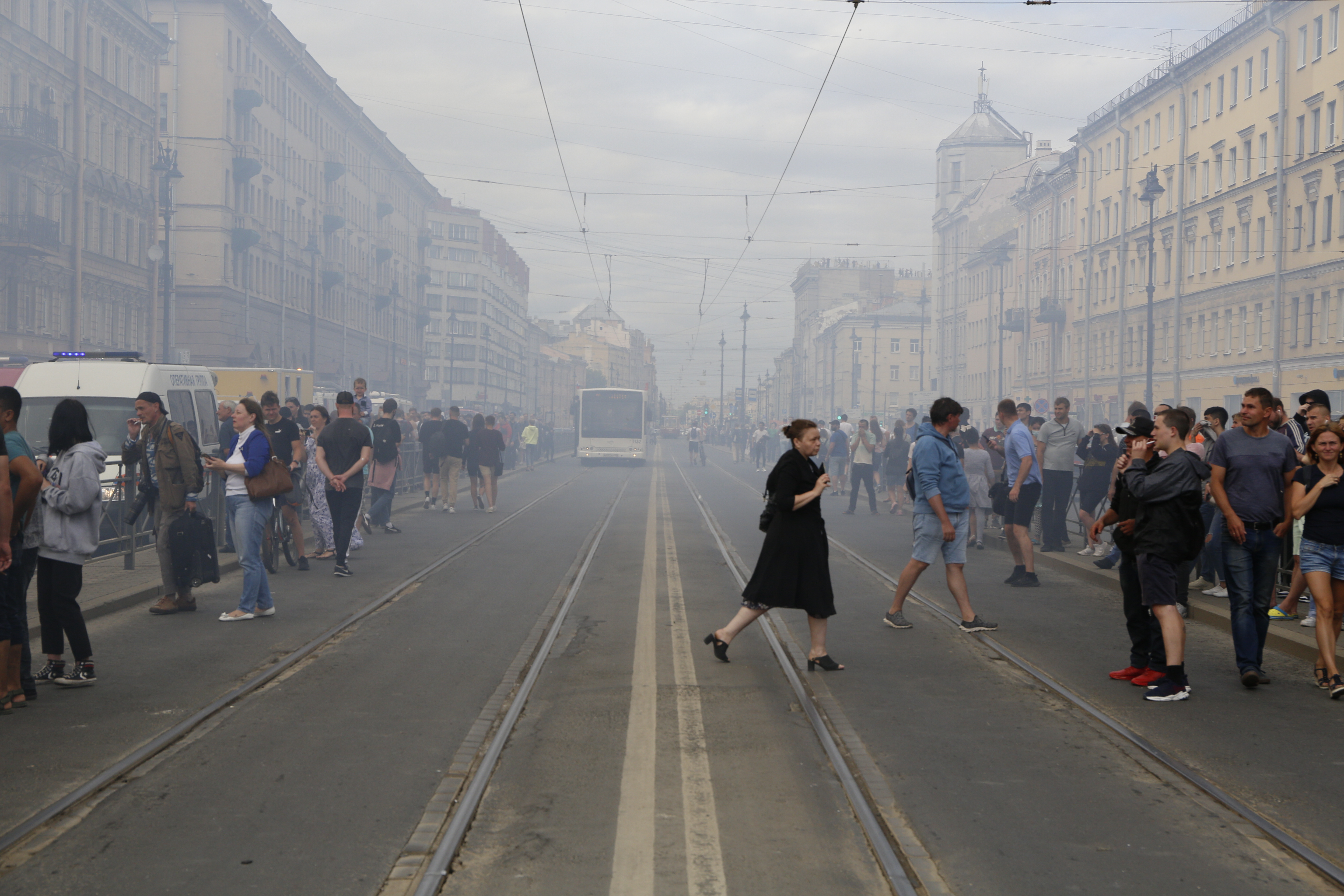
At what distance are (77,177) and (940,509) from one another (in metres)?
38.3

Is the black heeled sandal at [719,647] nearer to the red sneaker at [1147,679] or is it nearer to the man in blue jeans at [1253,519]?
the red sneaker at [1147,679]

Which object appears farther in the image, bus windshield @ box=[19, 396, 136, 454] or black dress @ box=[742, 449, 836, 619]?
bus windshield @ box=[19, 396, 136, 454]

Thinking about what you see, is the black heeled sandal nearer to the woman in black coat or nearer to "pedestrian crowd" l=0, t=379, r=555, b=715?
the woman in black coat

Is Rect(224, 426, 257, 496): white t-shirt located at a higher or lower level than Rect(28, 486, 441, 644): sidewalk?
higher

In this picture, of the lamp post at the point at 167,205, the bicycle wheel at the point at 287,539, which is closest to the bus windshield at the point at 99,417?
the bicycle wheel at the point at 287,539

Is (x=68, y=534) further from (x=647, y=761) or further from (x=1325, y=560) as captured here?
(x=1325, y=560)

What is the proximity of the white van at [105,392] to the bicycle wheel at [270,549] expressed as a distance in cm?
217

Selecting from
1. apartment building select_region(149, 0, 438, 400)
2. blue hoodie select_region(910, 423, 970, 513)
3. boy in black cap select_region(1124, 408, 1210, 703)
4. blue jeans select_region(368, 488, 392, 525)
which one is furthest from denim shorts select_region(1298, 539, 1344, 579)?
apartment building select_region(149, 0, 438, 400)

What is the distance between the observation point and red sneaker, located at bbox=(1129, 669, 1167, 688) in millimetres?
7773

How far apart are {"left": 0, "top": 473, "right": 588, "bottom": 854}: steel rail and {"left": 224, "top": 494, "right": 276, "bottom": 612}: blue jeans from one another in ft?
2.25

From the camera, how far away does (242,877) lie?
440cm

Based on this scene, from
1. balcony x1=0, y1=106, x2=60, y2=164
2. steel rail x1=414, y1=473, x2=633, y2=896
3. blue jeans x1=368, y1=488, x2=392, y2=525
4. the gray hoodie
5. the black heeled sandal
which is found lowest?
steel rail x1=414, y1=473, x2=633, y2=896

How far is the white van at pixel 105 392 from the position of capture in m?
15.4

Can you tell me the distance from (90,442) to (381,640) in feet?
8.18
